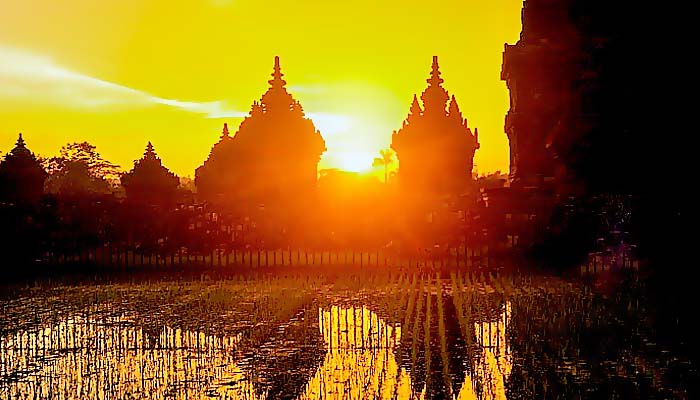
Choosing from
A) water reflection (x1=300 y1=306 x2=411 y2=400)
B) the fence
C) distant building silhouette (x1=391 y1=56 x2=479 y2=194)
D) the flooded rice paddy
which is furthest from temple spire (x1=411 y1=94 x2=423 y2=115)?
water reflection (x1=300 y1=306 x2=411 y2=400)

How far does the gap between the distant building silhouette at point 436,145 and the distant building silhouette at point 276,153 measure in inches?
288

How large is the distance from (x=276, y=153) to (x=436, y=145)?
11593mm

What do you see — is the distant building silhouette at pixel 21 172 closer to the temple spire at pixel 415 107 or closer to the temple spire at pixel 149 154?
the temple spire at pixel 149 154

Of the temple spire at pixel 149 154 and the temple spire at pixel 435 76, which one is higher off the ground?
the temple spire at pixel 435 76

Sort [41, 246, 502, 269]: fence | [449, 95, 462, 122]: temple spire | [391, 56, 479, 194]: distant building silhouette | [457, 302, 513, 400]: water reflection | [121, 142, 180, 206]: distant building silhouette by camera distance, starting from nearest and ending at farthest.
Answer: [457, 302, 513, 400]: water reflection → [41, 246, 502, 269]: fence → [121, 142, 180, 206]: distant building silhouette → [391, 56, 479, 194]: distant building silhouette → [449, 95, 462, 122]: temple spire

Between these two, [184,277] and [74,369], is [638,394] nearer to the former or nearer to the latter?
[74,369]

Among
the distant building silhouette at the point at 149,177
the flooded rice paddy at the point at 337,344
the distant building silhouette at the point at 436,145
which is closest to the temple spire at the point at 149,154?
the distant building silhouette at the point at 149,177

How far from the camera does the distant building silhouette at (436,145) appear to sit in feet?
161

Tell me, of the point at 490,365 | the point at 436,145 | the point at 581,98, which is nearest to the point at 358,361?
the point at 490,365

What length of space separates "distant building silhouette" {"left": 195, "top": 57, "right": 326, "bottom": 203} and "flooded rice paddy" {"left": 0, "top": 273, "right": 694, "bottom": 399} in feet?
89.5

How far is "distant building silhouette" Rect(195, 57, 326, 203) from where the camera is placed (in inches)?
1650

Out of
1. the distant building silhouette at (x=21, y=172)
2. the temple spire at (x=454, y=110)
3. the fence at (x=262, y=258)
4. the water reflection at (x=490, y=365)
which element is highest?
the temple spire at (x=454, y=110)

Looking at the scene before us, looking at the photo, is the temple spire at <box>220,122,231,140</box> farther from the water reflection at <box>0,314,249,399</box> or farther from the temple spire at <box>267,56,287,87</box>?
the water reflection at <box>0,314,249,399</box>

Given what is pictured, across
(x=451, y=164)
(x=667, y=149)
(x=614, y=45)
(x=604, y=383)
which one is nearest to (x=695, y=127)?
(x=667, y=149)
